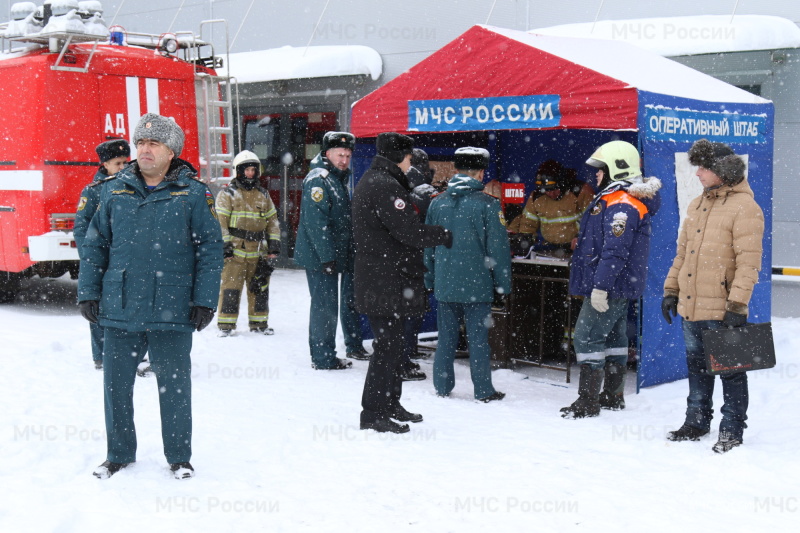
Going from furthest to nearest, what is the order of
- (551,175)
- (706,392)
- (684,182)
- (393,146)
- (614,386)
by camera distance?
(551,175) < (684,182) < (614,386) < (393,146) < (706,392)

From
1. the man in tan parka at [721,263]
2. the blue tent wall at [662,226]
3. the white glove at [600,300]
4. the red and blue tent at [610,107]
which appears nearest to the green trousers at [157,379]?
the white glove at [600,300]

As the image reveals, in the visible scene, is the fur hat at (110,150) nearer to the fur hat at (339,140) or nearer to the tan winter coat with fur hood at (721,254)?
the fur hat at (339,140)

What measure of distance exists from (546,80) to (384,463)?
10.6ft

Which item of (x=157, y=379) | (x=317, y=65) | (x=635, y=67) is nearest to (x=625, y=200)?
(x=635, y=67)

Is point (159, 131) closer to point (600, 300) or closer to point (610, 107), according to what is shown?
point (600, 300)

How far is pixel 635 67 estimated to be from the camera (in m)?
7.32

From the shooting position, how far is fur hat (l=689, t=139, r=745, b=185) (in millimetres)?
5044

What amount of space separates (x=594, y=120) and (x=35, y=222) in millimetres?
6100

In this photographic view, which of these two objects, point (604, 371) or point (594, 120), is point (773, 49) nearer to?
point (594, 120)

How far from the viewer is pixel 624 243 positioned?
571 centimetres

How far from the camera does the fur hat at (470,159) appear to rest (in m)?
6.20

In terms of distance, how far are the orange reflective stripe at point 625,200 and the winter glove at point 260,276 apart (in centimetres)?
402

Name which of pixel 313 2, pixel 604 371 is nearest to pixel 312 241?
pixel 604 371

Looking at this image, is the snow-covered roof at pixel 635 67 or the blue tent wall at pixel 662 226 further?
the snow-covered roof at pixel 635 67
